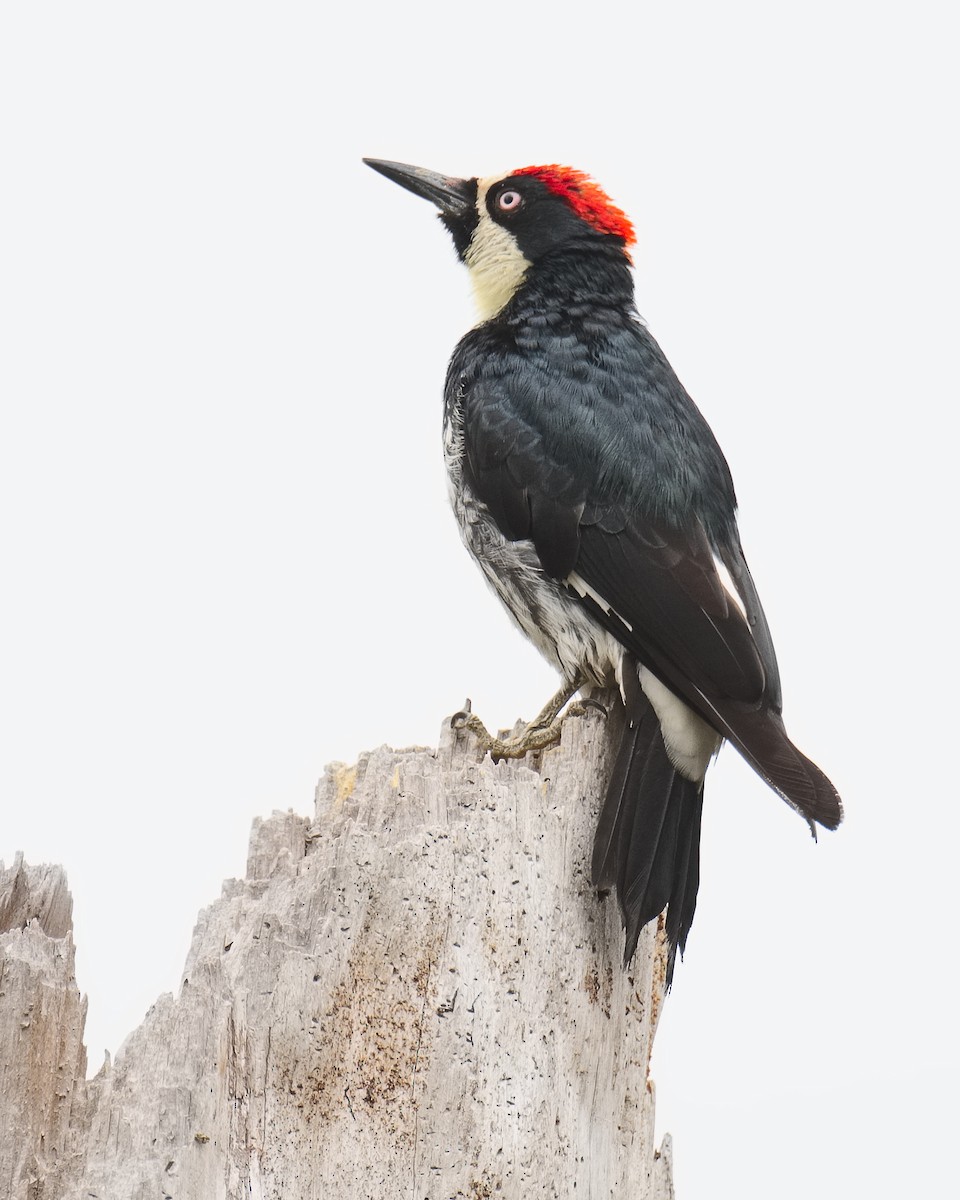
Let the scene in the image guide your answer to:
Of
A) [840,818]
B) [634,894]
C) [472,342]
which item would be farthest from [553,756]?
[472,342]

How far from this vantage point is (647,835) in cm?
340

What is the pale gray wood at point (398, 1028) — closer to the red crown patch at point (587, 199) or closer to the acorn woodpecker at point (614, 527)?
the acorn woodpecker at point (614, 527)

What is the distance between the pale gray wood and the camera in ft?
9.25

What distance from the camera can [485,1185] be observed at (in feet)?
9.68

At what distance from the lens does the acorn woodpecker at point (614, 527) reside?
347cm

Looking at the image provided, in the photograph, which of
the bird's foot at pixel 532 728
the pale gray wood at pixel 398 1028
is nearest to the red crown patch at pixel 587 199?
the bird's foot at pixel 532 728

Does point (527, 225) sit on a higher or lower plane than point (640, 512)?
higher

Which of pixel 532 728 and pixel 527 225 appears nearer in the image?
pixel 532 728

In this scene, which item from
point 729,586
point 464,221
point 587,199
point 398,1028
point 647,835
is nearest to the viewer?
point 398,1028

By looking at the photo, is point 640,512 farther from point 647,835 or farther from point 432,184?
point 432,184

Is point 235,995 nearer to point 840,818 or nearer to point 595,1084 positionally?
point 595,1084

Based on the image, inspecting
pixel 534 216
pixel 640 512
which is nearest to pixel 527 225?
pixel 534 216

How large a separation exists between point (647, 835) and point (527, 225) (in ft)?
7.51

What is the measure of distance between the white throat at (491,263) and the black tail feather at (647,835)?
1576mm
